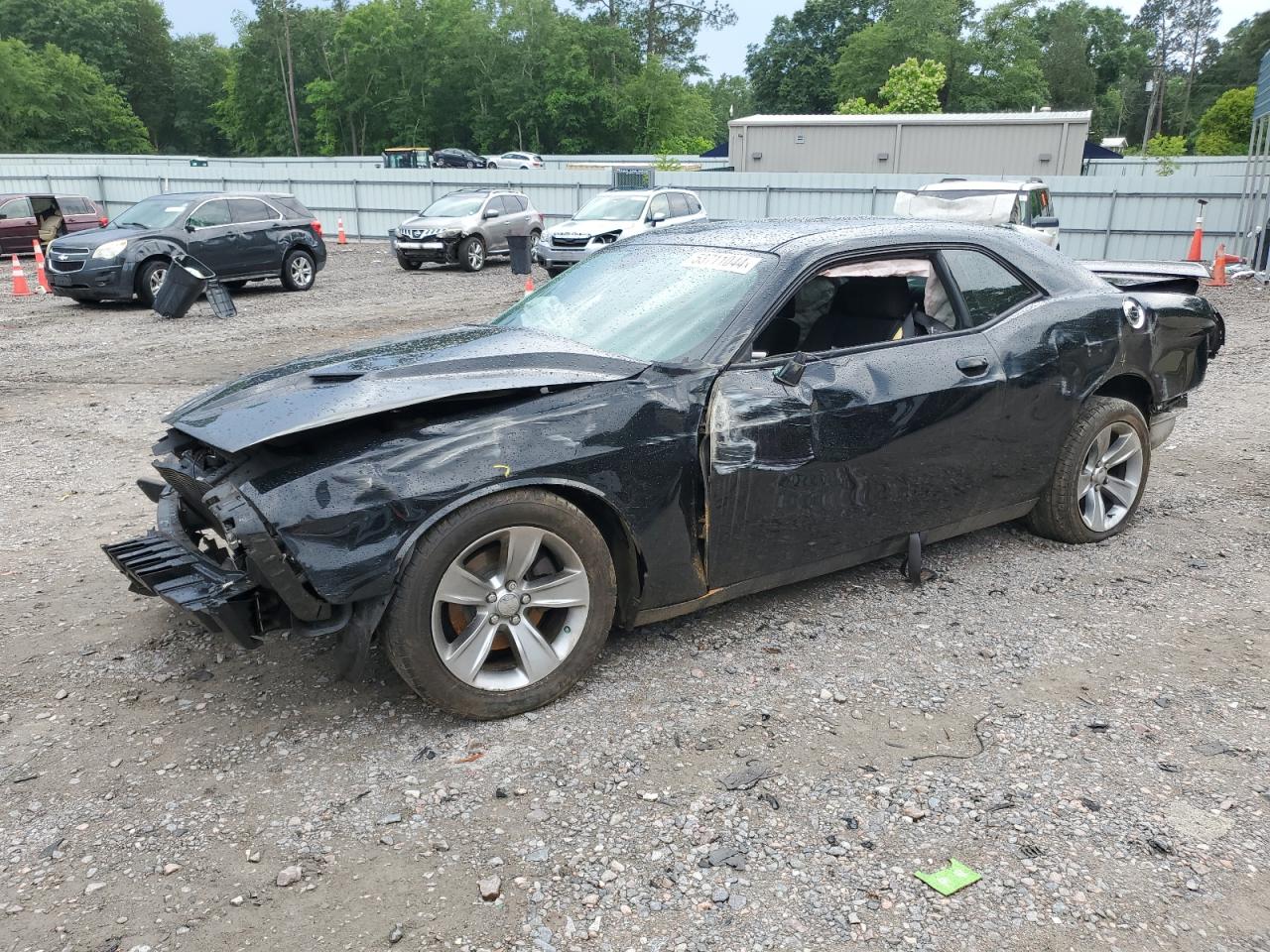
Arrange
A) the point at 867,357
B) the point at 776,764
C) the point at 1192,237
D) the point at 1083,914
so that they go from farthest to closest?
the point at 1192,237, the point at 867,357, the point at 776,764, the point at 1083,914

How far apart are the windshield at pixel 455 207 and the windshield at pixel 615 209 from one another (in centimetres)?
286

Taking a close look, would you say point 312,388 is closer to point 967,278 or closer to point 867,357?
point 867,357

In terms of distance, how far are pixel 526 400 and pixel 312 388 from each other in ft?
2.43

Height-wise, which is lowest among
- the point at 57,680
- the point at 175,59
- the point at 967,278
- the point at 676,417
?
the point at 57,680

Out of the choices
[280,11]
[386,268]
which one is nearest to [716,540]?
[386,268]

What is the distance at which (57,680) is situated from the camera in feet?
12.0

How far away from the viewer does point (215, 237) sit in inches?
598

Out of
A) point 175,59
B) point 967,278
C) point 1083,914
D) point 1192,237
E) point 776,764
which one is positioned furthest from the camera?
point 175,59

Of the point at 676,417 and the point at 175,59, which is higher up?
the point at 175,59

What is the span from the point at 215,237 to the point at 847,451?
14.1 metres

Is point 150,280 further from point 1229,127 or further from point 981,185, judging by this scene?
point 1229,127

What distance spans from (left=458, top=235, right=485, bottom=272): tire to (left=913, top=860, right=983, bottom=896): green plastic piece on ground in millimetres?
18543

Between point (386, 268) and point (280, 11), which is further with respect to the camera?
point (280, 11)

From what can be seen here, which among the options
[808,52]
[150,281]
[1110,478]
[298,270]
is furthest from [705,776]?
[808,52]
